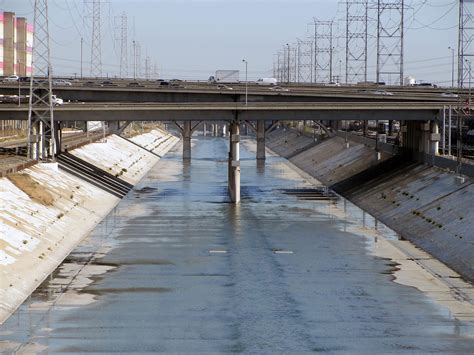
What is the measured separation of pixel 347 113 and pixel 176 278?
5151 cm

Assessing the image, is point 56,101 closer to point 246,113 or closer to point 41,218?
point 246,113

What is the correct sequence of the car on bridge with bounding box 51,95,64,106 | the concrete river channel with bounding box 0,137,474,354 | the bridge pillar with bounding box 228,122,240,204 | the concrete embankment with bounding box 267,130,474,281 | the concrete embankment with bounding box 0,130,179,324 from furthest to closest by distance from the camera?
the car on bridge with bounding box 51,95,64,106 → the bridge pillar with bounding box 228,122,240,204 → the concrete embankment with bounding box 267,130,474,281 → the concrete embankment with bounding box 0,130,179,324 → the concrete river channel with bounding box 0,137,474,354

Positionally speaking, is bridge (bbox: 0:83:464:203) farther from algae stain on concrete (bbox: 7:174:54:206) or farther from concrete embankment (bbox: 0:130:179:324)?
algae stain on concrete (bbox: 7:174:54:206)

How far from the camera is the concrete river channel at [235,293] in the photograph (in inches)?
1773

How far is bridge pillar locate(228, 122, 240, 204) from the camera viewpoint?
10244 cm

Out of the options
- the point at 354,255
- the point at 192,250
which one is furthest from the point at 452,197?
the point at 192,250

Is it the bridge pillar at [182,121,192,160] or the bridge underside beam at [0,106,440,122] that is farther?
the bridge pillar at [182,121,192,160]

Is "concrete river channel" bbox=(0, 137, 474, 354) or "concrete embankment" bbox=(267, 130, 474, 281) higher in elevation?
"concrete embankment" bbox=(267, 130, 474, 281)

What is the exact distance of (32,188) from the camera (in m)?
87.0

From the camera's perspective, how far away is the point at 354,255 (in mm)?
69125

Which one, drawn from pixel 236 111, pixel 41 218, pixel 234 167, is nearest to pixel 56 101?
pixel 236 111

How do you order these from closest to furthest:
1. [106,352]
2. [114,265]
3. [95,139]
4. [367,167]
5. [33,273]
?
[106,352]
[33,273]
[114,265]
[367,167]
[95,139]

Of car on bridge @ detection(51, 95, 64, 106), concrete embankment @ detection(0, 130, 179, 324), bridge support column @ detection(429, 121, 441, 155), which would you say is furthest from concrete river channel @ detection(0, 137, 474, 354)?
car on bridge @ detection(51, 95, 64, 106)

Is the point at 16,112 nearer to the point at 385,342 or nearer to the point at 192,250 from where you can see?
the point at 192,250
